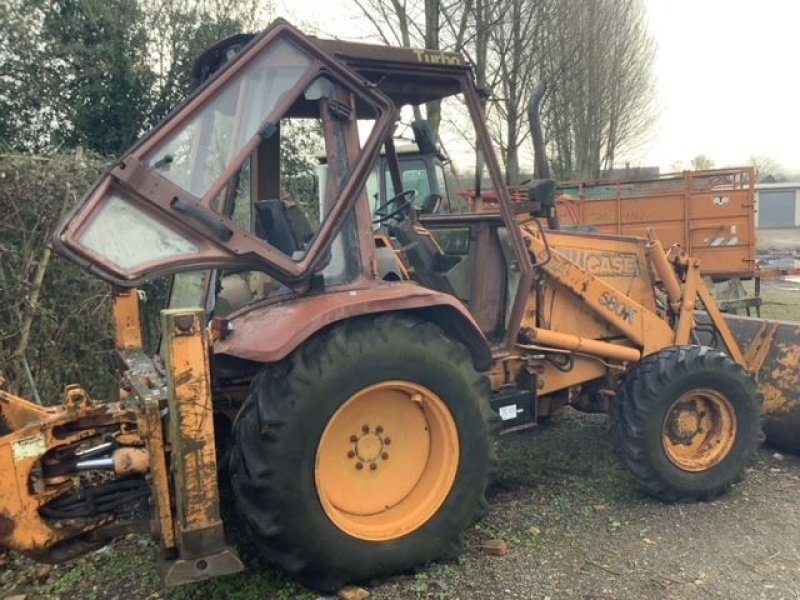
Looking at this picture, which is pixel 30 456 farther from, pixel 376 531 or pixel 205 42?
pixel 205 42

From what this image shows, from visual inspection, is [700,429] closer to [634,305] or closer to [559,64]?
[634,305]

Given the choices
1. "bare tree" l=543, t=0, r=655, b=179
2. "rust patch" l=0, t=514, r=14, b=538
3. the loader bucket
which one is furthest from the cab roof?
"bare tree" l=543, t=0, r=655, b=179

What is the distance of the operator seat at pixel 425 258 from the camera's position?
4.30 metres

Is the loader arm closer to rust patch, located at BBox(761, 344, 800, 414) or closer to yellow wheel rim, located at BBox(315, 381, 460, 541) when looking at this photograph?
rust patch, located at BBox(761, 344, 800, 414)

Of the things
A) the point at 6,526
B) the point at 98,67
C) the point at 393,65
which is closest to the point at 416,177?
the point at 393,65

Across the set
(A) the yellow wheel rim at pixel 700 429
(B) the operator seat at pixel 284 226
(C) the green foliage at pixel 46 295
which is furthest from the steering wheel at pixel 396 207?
(C) the green foliage at pixel 46 295

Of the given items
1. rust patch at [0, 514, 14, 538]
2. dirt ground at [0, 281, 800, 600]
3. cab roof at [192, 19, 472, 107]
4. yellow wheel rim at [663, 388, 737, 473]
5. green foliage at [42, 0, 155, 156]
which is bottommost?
dirt ground at [0, 281, 800, 600]

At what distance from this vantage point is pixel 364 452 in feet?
10.9

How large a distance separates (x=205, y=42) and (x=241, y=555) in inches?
364

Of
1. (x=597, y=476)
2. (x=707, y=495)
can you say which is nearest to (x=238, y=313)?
(x=597, y=476)

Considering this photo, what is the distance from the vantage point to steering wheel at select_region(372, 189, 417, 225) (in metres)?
Answer: 4.47

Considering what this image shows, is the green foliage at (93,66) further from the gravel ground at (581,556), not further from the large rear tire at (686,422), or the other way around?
the large rear tire at (686,422)

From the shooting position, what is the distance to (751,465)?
16.0 ft

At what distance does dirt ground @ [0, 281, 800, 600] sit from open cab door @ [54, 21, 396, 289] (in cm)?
145
